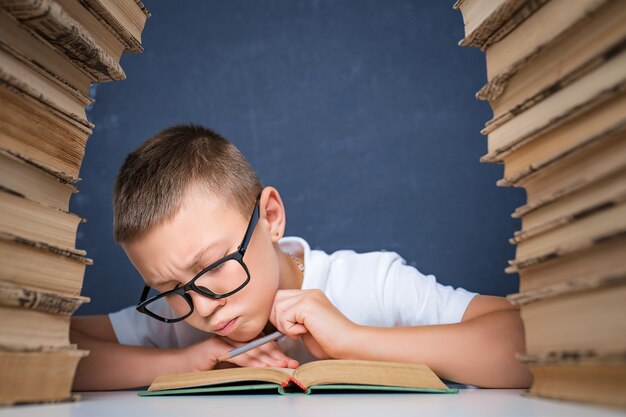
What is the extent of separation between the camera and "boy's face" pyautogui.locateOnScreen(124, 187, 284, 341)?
1143mm

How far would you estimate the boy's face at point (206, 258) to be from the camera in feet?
3.75

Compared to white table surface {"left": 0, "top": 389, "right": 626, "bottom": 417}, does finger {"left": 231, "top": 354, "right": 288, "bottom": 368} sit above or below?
above

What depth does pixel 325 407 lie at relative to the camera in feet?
2.42

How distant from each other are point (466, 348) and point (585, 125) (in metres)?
0.57

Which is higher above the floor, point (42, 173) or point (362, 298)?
point (42, 173)

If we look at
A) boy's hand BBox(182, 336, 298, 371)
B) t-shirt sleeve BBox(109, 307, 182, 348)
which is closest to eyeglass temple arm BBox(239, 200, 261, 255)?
boy's hand BBox(182, 336, 298, 371)

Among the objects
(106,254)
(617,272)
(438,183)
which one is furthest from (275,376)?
(106,254)

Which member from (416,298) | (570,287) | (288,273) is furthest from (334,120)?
(570,287)

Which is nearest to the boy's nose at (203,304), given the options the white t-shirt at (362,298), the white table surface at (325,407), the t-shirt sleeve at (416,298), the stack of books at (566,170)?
the white table surface at (325,407)

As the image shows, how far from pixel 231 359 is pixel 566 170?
2.60 feet

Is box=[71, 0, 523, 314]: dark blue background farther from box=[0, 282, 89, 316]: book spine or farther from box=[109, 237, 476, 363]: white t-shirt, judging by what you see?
box=[0, 282, 89, 316]: book spine

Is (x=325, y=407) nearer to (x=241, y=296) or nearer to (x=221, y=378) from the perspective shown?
(x=221, y=378)

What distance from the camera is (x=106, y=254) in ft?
7.59

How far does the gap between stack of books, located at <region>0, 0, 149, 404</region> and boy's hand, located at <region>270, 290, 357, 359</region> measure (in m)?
0.46
